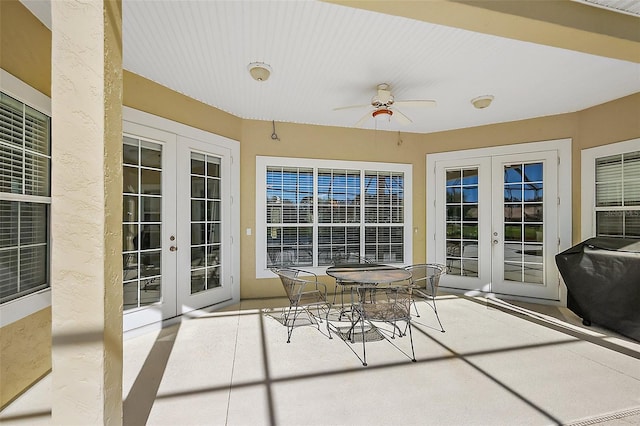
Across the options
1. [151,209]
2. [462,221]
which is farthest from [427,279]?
[151,209]

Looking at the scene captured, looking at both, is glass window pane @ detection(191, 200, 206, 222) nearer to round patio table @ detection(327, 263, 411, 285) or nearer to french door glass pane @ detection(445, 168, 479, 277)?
round patio table @ detection(327, 263, 411, 285)

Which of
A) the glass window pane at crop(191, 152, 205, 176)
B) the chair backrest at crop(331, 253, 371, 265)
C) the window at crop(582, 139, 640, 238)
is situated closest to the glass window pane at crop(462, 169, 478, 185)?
the window at crop(582, 139, 640, 238)

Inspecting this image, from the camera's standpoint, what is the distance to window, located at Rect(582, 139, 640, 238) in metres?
3.99

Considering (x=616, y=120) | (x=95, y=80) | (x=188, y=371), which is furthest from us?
(x=616, y=120)

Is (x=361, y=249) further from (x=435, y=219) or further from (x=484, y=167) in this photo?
(x=484, y=167)

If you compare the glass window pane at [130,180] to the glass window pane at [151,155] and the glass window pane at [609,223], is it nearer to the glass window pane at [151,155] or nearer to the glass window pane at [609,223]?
the glass window pane at [151,155]

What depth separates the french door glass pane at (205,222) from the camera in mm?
4281

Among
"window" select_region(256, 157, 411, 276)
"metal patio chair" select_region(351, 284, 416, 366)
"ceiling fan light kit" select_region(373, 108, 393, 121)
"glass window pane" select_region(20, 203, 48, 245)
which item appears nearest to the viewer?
"glass window pane" select_region(20, 203, 48, 245)

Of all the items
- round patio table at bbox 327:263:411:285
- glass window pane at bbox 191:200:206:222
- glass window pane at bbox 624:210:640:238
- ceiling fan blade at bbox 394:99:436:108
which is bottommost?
round patio table at bbox 327:263:411:285

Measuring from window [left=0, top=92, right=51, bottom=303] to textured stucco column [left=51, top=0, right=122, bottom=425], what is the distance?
124cm

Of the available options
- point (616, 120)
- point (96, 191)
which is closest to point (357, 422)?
point (96, 191)

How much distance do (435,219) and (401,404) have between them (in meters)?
3.94

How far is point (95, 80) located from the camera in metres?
1.53

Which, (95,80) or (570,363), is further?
(570,363)
